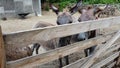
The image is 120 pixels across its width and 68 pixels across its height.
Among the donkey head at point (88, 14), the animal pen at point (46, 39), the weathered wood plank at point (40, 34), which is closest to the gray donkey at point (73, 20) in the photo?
the donkey head at point (88, 14)

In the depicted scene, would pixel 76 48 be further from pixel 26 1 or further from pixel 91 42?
pixel 26 1

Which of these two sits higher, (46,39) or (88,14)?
(46,39)

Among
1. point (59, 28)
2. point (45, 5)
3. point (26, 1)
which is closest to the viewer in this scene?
point (59, 28)

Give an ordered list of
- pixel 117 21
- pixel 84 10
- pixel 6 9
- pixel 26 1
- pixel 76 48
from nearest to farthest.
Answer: pixel 76 48, pixel 117 21, pixel 84 10, pixel 6 9, pixel 26 1

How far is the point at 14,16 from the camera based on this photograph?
58.5ft

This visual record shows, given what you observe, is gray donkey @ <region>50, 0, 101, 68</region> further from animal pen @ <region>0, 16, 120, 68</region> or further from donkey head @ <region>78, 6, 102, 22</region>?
animal pen @ <region>0, 16, 120, 68</region>

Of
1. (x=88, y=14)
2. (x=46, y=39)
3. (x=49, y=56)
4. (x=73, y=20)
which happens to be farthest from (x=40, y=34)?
(x=88, y=14)

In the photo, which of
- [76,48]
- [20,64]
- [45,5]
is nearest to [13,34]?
[20,64]

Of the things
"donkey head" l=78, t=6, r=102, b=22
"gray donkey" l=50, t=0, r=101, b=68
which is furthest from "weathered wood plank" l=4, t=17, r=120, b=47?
"donkey head" l=78, t=6, r=102, b=22

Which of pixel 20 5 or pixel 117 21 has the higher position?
pixel 117 21

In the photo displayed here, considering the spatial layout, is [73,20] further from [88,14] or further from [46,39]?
[46,39]

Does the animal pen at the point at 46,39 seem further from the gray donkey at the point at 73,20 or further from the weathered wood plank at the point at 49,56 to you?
the gray donkey at the point at 73,20

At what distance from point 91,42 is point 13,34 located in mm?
1673

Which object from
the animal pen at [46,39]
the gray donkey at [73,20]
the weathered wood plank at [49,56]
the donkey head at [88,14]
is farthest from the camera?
the donkey head at [88,14]
